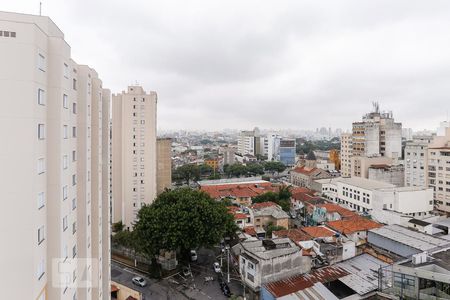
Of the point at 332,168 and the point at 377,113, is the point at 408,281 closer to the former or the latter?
the point at 377,113

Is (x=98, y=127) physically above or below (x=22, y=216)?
above

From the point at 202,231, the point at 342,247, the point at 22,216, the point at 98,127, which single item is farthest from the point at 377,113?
the point at 22,216

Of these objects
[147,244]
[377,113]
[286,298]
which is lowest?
[286,298]

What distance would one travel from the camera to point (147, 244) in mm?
19359

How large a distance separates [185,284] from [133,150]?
14.1 m

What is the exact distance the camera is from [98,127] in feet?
37.3

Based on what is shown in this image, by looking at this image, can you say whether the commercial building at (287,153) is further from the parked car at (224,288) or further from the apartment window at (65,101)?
the apartment window at (65,101)

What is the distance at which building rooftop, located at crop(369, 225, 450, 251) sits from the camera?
18.6 metres

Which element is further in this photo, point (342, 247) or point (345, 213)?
point (345, 213)

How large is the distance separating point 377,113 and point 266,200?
1211 inches

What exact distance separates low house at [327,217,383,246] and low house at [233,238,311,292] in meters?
6.25

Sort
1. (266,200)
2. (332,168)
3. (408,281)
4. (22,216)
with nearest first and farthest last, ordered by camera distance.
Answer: (22,216)
(408,281)
(266,200)
(332,168)

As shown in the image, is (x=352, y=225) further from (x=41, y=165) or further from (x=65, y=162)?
(x=41, y=165)

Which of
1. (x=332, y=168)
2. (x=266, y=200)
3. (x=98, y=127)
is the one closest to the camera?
(x=98, y=127)
